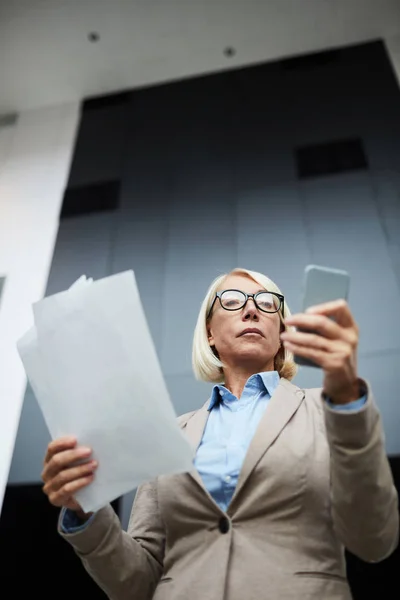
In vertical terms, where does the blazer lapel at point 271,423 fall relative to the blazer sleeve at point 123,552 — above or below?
above

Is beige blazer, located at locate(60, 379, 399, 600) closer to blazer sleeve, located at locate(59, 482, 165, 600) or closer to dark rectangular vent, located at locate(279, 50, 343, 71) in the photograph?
blazer sleeve, located at locate(59, 482, 165, 600)

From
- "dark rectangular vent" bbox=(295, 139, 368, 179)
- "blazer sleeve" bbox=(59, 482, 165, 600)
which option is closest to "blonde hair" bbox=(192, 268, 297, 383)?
"blazer sleeve" bbox=(59, 482, 165, 600)

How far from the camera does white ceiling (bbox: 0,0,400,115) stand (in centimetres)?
298

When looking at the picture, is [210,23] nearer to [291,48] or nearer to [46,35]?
[291,48]

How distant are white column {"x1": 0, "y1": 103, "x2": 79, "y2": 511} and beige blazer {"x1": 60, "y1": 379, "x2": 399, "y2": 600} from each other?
860 millimetres

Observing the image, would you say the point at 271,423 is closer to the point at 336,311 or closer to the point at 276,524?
the point at 276,524

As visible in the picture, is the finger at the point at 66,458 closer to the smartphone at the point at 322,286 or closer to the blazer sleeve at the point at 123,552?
the blazer sleeve at the point at 123,552

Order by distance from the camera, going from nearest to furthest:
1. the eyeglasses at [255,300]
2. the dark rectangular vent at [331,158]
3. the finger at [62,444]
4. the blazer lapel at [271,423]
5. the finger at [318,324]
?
the finger at [318,324] < the finger at [62,444] < the blazer lapel at [271,423] < the eyeglasses at [255,300] < the dark rectangular vent at [331,158]

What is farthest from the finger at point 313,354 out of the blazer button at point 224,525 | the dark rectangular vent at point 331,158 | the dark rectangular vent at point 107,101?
the dark rectangular vent at point 107,101

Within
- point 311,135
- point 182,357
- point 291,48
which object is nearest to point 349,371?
point 182,357

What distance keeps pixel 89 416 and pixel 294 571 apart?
46 cm

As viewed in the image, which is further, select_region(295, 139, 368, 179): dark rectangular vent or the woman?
select_region(295, 139, 368, 179): dark rectangular vent

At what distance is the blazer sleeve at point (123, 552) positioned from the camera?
0.96 m

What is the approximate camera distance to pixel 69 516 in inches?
38.0
